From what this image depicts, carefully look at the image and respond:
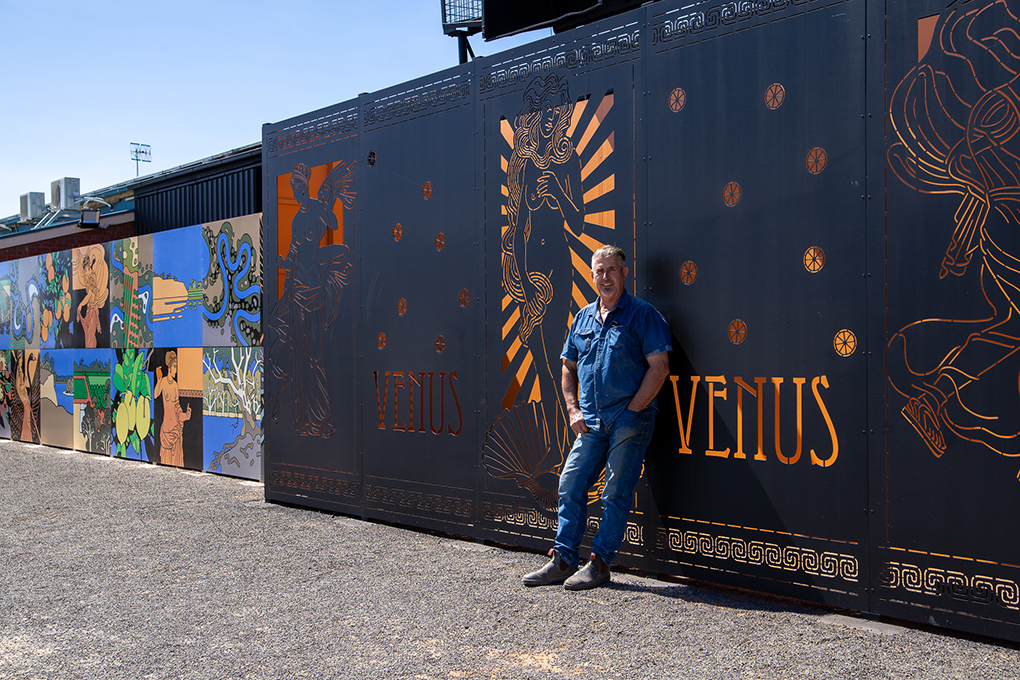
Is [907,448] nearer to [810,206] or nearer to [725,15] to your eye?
[810,206]

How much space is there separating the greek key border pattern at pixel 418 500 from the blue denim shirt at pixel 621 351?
161cm

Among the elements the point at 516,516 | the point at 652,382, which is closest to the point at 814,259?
the point at 652,382

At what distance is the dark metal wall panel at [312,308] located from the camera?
7.43 metres

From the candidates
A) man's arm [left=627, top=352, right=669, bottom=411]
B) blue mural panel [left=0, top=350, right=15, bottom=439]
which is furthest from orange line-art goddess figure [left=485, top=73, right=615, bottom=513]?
blue mural panel [left=0, top=350, right=15, bottom=439]

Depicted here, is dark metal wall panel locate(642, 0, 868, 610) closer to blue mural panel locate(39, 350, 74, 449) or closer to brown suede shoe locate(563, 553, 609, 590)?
brown suede shoe locate(563, 553, 609, 590)

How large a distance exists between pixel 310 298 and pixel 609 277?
3.50m

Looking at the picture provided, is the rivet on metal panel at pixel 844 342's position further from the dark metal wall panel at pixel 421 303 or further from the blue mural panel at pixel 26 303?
the blue mural panel at pixel 26 303

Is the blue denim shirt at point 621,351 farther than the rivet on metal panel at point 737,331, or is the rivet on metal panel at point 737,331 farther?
the blue denim shirt at point 621,351

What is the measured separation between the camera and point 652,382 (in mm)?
4992

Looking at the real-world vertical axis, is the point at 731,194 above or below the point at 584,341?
above

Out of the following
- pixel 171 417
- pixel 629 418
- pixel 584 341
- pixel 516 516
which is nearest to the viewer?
pixel 629 418

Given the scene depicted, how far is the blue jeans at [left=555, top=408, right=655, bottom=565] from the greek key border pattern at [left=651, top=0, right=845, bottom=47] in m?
2.16

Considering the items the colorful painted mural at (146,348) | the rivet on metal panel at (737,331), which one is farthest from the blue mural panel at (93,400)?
the rivet on metal panel at (737,331)

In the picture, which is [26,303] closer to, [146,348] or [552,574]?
[146,348]
